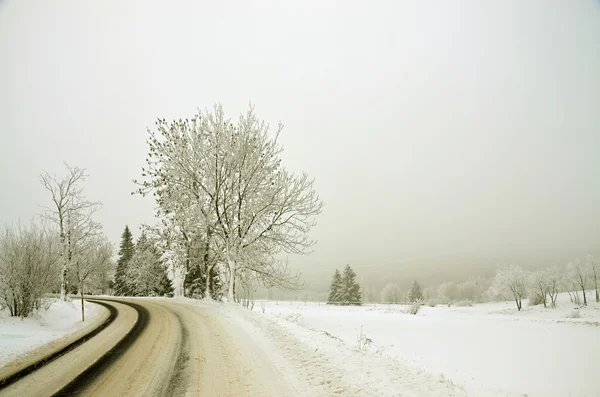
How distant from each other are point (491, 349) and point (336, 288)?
47031 millimetres

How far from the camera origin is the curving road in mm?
4691

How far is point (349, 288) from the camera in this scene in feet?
196

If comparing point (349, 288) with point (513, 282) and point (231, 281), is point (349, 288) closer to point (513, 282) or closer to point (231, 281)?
point (513, 282)

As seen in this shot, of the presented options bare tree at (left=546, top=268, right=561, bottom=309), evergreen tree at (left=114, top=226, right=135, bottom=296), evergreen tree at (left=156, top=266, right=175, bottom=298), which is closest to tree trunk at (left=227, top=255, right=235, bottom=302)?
evergreen tree at (left=156, top=266, right=175, bottom=298)

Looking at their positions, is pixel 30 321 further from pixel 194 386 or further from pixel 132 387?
pixel 194 386

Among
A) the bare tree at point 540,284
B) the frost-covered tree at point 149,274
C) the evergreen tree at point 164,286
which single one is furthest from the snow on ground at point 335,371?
the bare tree at point 540,284

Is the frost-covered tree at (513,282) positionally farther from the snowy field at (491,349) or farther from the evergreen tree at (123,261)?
the evergreen tree at (123,261)

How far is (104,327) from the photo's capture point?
10.6 m

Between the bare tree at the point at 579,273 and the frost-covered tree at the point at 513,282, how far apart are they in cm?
640

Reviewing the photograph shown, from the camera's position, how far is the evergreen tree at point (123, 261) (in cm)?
4506

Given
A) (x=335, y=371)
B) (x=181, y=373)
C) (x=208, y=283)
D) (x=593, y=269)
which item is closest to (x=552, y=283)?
(x=593, y=269)

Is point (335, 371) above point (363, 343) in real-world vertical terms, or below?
above

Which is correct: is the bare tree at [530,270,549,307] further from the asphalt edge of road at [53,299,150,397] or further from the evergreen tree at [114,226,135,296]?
the evergreen tree at [114,226,135,296]

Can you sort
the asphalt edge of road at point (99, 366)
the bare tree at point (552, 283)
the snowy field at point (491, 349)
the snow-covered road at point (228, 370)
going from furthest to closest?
1. the bare tree at point (552, 283)
2. the snowy field at point (491, 349)
3. the asphalt edge of road at point (99, 366)
4. the snow-covered road at point (228, 370)
